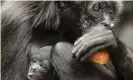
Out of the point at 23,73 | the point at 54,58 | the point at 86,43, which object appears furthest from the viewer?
the point at 23,73

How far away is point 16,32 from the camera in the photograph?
11.5ft

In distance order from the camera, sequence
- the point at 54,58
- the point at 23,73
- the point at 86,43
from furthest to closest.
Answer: the point at 23,73 < the point at 54,58 < the point at 86,43

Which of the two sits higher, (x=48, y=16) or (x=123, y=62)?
(x=48, y=16)

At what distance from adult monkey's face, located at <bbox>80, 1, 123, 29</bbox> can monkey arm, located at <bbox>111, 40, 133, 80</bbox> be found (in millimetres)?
252

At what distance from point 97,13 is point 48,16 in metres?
0.43

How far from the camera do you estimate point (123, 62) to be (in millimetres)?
3371

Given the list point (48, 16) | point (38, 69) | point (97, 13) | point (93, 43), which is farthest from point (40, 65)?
point (97, 13)

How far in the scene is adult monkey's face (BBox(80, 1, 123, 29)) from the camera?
11.3 feet

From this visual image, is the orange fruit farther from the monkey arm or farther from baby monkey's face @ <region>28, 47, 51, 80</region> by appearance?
baby monkey's face @ <region>28, 47, 51, 80</region>

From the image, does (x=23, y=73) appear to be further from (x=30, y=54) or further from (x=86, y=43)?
(x=86, y=43)

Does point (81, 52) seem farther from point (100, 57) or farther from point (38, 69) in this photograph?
point (38, 69)

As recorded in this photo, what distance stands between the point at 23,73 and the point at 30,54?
183 mm

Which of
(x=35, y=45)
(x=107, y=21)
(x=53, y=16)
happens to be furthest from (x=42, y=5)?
(x=107, y=21)

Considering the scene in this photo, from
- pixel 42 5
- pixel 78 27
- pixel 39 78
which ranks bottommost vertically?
pixel 39 78
